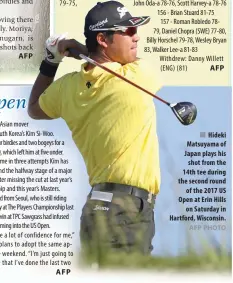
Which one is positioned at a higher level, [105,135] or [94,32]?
[94,32]

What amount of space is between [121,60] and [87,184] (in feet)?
2.84

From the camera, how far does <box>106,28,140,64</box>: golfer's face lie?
5566mm

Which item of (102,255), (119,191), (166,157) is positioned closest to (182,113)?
(166,157)

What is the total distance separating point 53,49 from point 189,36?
0.93 metres

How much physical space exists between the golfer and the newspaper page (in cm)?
7

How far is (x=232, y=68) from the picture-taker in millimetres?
5688

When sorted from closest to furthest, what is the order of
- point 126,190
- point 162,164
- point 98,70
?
1. point 126,190
2. point 98,70
3. point 162,164

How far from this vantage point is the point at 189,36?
570 cm

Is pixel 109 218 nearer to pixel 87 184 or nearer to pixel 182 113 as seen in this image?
pixel 87 184

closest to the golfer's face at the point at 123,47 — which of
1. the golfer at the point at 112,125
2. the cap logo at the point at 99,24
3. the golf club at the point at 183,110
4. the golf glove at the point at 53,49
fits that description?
the golfer at the point at 112,125

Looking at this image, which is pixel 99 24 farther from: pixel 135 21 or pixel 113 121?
pixel 113 121

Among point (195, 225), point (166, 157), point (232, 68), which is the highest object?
point (232, 68)

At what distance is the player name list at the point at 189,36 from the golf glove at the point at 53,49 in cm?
57

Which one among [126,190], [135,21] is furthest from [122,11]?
[126,190]
